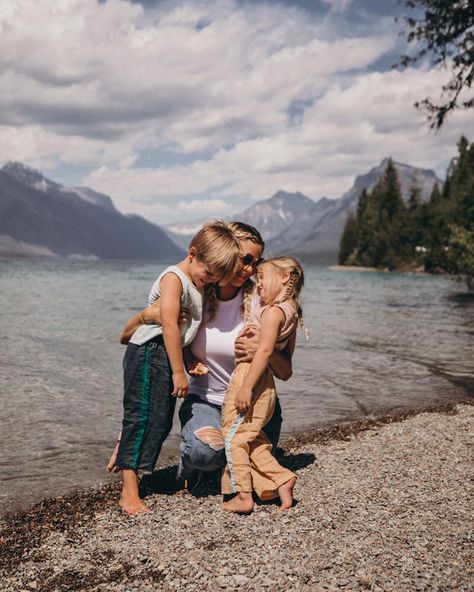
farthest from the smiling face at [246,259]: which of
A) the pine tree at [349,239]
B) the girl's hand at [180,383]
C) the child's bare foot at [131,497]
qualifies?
the pine tree at [349,239]

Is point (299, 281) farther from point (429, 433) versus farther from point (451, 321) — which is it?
point (451, 321)

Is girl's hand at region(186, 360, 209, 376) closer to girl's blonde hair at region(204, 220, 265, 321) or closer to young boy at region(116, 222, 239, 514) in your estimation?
young boy at region(116, 222, 239, 514)

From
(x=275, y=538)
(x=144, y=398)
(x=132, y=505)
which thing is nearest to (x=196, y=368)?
(x=144, y=398)

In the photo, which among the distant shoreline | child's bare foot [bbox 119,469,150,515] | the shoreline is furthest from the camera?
the distant shoreline

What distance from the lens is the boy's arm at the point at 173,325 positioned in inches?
168

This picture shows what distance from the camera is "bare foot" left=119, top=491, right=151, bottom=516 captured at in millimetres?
4352

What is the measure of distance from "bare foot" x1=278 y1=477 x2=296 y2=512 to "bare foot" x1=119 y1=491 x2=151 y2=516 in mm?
1103

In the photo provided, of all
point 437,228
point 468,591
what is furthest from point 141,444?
point 437,228

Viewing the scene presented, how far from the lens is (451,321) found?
22.8 meters

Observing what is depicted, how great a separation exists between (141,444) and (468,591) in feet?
8.66

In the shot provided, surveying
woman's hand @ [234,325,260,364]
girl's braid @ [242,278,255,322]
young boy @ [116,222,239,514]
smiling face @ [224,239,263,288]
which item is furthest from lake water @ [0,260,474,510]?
smiling face @ [224,239,263,288]

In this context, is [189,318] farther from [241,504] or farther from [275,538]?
[275,538]

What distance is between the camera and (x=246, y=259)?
4613mm

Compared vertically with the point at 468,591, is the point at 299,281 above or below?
above
